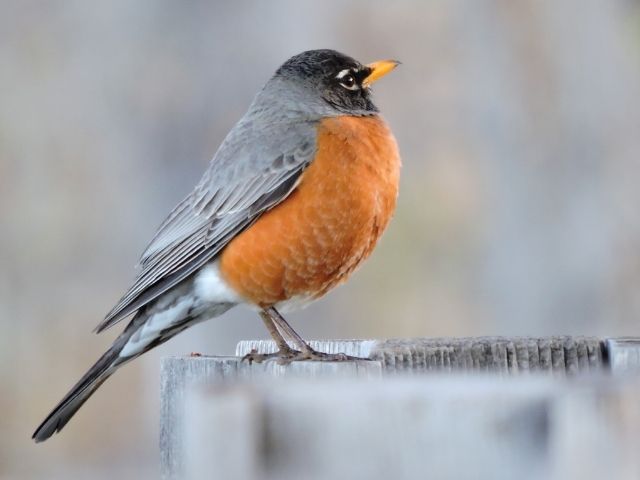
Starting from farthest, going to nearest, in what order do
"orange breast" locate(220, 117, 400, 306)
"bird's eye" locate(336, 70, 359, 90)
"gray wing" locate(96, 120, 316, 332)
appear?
"bird's eye" locate(336, 70, 359, 90) → "gray wing" locate(96, 120, 316, 332) → "orange breast" locate(220, 117, 400, 306)

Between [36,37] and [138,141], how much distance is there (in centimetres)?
250

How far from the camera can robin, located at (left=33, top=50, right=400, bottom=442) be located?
4.43 meters

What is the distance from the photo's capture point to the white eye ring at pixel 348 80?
5.26m

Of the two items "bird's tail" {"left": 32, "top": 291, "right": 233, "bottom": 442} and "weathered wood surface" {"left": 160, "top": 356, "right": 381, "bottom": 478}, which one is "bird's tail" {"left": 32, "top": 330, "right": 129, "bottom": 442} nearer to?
"bird's tail" {"left": 32, "top": 291, "right": 233, "bottom": 442}

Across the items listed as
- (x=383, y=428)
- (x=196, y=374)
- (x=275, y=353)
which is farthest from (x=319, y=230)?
(x=383, y=428)

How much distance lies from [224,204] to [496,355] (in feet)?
5.40

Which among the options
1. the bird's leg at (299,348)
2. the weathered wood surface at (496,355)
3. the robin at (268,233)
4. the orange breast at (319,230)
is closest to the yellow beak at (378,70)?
the robin at (268,233)

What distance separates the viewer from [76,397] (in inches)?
170

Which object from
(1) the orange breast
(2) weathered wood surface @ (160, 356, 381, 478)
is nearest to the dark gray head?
(1) the orange breast

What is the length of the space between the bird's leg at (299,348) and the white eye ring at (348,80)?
1152 millimetres

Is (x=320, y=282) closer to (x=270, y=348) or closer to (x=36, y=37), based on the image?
(x=270, y=348)

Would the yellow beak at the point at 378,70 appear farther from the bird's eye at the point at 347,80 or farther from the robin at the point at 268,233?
the robin at the point at 268,233

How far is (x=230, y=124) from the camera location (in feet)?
27.6

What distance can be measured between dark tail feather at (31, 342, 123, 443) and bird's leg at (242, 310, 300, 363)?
1.90 feet
